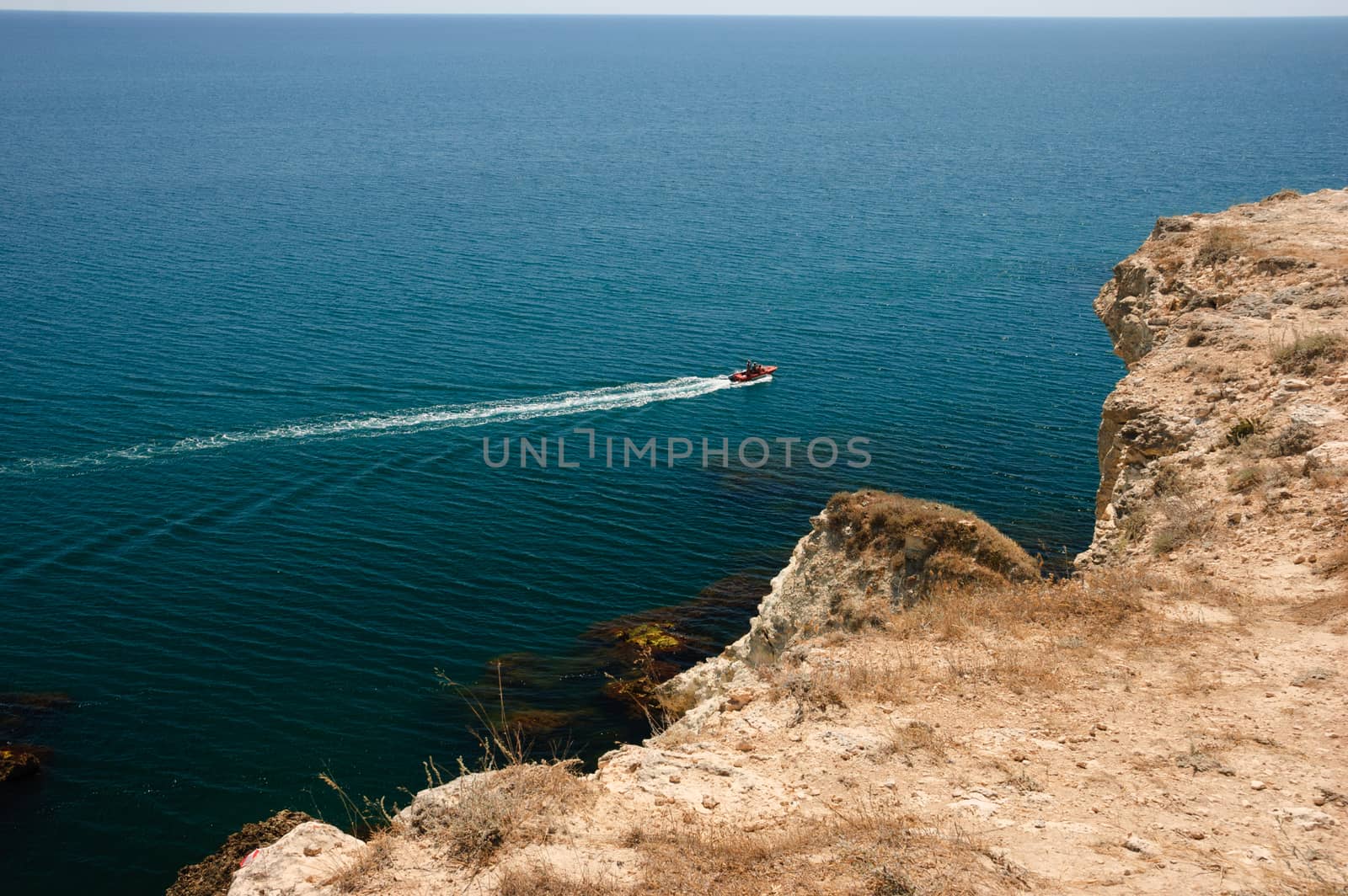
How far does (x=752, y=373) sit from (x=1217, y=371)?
38.3 metres

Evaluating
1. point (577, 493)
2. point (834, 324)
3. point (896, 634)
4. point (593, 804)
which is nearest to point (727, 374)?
point (834, 324)

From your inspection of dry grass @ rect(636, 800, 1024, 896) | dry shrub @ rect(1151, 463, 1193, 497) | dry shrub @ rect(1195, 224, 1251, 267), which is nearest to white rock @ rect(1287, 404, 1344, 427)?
dry shrub @ rect(1151, 463, 1193, 497)

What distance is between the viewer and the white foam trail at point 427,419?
178 feet

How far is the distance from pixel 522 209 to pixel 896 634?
3878 inches

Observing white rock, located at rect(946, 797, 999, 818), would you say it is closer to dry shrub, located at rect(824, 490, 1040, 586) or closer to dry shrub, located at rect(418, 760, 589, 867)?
dry shrub, located at rect(418, 760, 589, 867)

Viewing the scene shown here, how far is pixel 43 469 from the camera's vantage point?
2060 inches

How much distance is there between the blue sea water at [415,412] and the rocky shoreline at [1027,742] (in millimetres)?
9506

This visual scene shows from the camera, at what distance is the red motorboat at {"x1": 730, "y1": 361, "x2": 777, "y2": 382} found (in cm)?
6800

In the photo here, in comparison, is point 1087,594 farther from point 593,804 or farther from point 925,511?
point 593,804

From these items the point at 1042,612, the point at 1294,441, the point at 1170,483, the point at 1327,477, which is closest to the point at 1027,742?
the point at 1042,612

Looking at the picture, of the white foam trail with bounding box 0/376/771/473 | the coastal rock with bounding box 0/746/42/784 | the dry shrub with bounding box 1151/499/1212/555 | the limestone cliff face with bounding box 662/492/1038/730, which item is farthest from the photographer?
the white foam trail with bounding box 0/376/771/473

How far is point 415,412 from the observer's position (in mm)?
61750

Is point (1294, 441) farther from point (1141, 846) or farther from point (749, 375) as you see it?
point (749, 375)

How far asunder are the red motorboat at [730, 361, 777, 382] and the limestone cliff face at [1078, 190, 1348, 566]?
2651 cm
